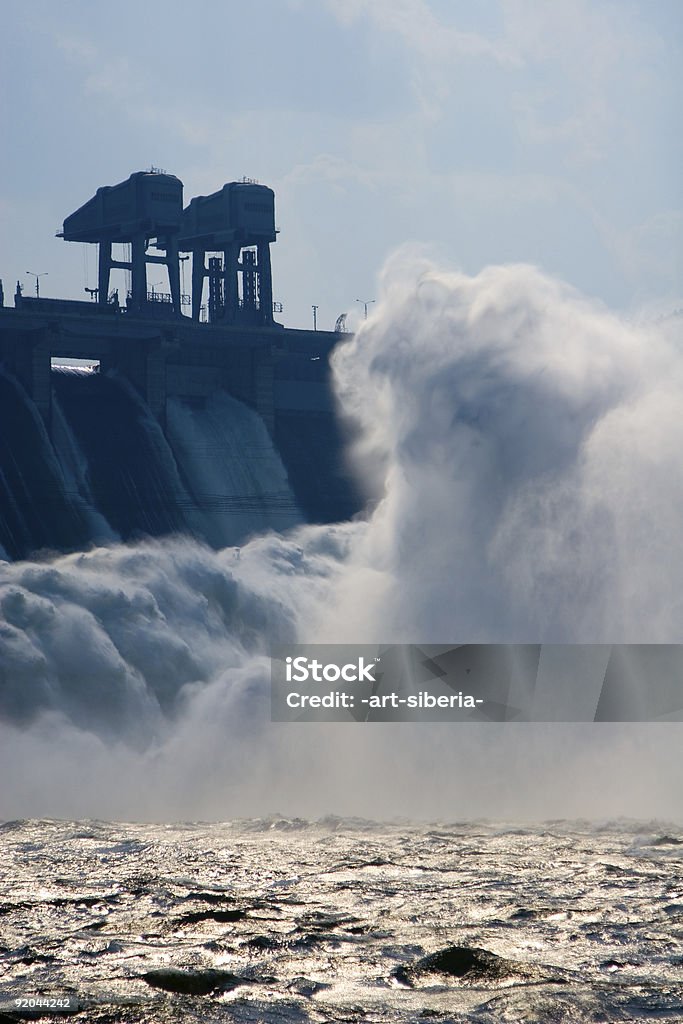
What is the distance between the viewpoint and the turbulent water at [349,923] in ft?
41.2

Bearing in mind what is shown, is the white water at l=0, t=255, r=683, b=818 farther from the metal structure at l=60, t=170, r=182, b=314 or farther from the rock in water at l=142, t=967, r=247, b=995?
the metal structure at l=60, t=170, r=182, b=314

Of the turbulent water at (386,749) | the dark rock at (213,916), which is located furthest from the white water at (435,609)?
the dark rock at (213,916)

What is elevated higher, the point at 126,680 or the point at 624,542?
the point at 624,542

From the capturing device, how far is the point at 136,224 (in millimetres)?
69500

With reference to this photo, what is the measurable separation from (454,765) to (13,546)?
1094 inches

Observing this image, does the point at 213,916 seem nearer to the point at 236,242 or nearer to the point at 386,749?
the point at 386,749

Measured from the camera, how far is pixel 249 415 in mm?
66875

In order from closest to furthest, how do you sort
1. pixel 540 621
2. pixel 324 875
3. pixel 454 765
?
pixel 324 875, pixel 454 765, pixel 540 621

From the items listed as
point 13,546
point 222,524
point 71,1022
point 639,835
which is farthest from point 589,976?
point 222,524

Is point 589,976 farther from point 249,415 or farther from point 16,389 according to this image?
point 249,415
